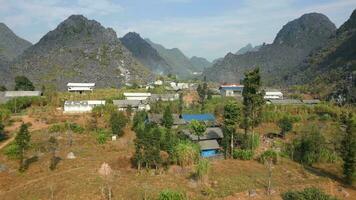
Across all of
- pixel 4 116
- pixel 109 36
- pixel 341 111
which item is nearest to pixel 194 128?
pixel 4 116

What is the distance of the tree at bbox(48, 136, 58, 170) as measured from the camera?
119ft

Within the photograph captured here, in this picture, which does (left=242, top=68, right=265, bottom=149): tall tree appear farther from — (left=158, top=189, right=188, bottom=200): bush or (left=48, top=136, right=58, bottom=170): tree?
A: (left=48, top=136, right=58, bottom=170): tree

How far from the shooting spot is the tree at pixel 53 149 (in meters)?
36.2

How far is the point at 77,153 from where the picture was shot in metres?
41.4

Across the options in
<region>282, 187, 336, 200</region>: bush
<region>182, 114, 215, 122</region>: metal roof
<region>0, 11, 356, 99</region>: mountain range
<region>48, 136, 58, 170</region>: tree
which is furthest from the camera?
<region>0, 11, 356, 99</region>: mountain range

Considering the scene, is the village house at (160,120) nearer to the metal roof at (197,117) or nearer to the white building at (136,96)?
the metal roof at (197,117)

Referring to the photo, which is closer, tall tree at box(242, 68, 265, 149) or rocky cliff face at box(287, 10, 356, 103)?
tall tree at box(242, 68, 265, 149)

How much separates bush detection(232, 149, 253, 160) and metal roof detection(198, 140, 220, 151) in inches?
90.1

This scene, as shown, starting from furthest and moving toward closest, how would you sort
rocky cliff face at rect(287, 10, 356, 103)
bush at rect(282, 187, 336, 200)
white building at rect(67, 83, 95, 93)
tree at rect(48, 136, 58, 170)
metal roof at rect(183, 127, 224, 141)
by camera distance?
rocky cliff face at rect(287, 10, 356, 103), white building at rect(67, 83, 95, 93), metal roof at rect(183, 127, 224, 141), tree at rect(48, 136, 58, 170), bush at rect(282, 187, 336, 200)

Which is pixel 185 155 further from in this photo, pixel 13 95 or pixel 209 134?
pixel 13 95

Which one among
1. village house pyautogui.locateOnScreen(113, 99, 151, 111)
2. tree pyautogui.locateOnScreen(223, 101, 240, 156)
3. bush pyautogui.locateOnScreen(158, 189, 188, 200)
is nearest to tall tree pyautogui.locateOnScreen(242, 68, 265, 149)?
tree pyautogui.locateOnScreen(223, 101, 240, 156)

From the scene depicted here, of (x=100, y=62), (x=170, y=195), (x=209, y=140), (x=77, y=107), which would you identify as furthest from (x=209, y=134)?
(x=100, y=62)

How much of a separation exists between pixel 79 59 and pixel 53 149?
9369cm

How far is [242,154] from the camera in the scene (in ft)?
134
